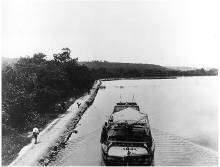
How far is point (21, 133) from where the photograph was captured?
3450 centimetres

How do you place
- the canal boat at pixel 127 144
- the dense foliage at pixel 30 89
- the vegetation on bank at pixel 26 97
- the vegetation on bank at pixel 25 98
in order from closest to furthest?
the canal boat at pixel 127 144, the vegetation on bank at pixel 26 97, the vegetation on bank at pixel 25 98, the dense foliage at pixel 30 89

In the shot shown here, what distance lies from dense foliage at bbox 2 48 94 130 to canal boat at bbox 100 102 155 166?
10622mm

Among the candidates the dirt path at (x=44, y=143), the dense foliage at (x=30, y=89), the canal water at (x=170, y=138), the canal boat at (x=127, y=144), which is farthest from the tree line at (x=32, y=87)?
the canal boat at (x=127, y=144)

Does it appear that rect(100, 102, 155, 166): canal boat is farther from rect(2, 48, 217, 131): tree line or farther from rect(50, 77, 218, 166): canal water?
rect(2, 48, 217, 131): tree line

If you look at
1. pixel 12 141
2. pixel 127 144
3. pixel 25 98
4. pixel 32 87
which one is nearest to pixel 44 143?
pixel 12 141

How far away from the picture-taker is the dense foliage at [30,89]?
113ft

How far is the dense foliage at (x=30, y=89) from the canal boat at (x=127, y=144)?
1062 cm

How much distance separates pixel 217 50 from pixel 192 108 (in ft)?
125

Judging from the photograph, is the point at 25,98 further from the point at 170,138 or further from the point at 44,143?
the point at 170,138

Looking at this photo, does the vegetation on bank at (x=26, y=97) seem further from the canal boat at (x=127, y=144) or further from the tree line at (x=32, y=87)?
the canal boat at (x=127, y=144)

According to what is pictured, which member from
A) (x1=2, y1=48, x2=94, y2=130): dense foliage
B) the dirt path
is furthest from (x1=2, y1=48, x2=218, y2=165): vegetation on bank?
the dirt path

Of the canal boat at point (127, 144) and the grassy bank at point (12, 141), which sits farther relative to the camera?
the grassy bank at point (12, 141)

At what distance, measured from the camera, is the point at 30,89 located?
141 feet

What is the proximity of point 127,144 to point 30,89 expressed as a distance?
863 inches
